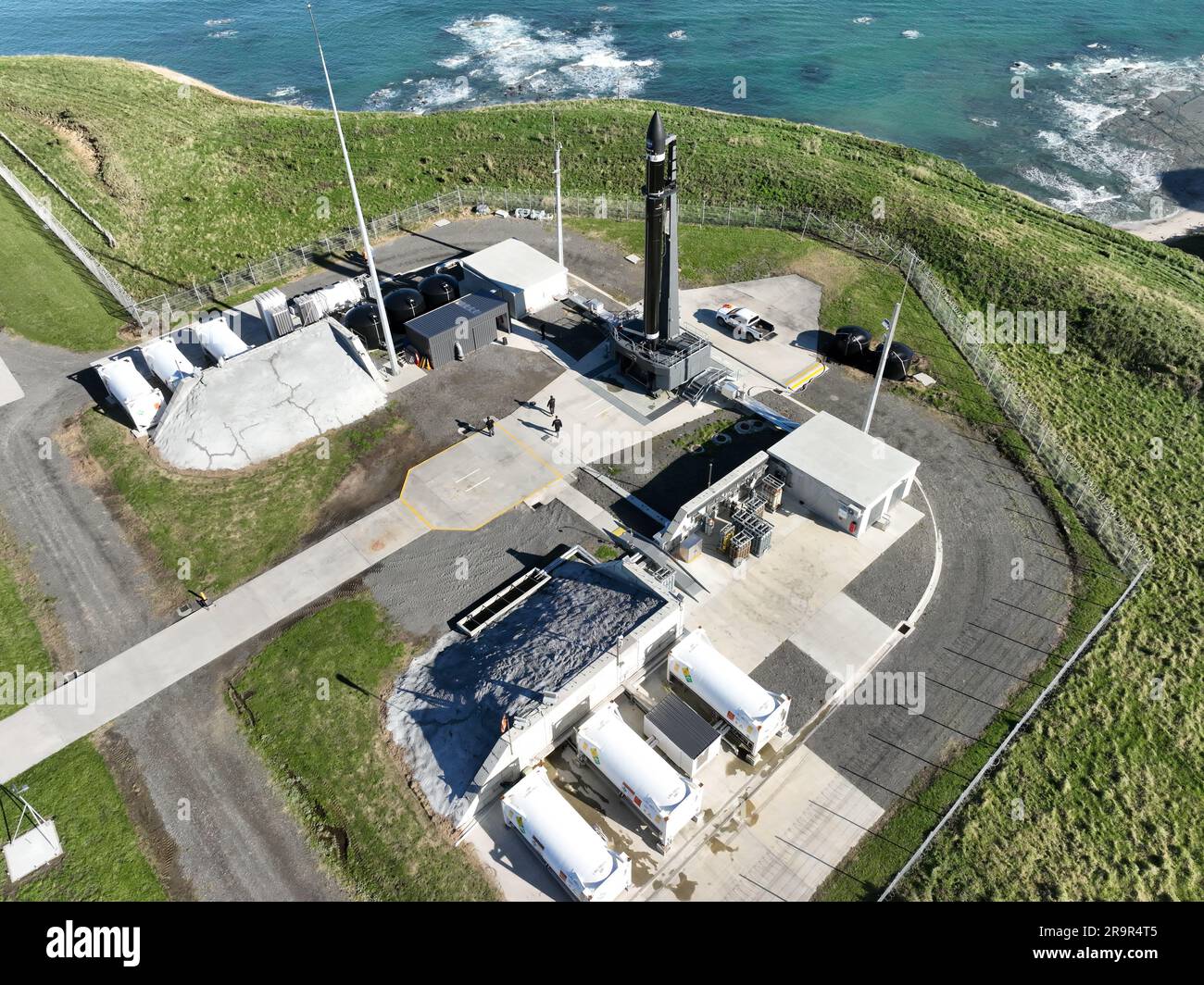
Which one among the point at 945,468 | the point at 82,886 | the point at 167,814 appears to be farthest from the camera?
the point at 945,468

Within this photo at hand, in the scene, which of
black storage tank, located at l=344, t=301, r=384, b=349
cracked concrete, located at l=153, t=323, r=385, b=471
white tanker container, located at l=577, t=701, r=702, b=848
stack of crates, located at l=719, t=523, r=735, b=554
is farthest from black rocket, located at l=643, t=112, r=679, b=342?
white tanker container, located at l=577, t=701, r=702, b=848

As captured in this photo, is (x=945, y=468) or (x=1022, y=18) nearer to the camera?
(x=945, y=468)

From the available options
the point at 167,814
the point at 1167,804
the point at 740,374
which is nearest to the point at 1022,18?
the point at 740,374

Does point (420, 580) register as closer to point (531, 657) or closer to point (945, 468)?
point (531, 657)

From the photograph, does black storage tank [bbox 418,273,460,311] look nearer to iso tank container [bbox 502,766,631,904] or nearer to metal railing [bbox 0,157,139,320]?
metal railing [bbox 0,157,139,320]

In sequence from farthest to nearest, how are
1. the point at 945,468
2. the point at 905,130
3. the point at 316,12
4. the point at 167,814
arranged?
the point at 316,12, the point at 905,130, the point at 945,468, the point at 167,814

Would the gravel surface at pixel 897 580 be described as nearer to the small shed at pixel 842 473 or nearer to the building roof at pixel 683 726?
the small shed at pixel 842 473

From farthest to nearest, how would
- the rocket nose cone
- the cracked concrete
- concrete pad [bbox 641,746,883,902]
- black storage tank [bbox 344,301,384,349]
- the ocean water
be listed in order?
the ocean water < black storage tank [bbox 344,301,384,349] < the cracked concrete < the rocket nose cone < concrete pad [bbox 641,746,883,902]
